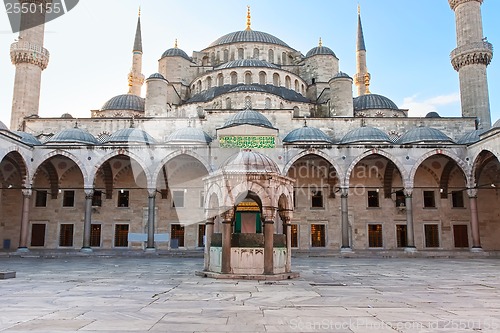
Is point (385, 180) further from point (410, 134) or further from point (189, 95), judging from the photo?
point (189, 95)

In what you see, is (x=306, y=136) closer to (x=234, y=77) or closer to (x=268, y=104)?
(x=268, y=104)

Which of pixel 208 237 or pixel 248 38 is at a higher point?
pixel 248 38

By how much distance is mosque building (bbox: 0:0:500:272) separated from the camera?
63.8 ft

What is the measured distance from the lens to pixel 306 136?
20625 mm

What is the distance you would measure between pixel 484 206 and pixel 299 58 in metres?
15.3

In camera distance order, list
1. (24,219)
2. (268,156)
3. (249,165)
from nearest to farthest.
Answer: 1. (249,165)
2. (268,156)
3. (24,219)

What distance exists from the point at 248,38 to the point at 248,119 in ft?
37.1

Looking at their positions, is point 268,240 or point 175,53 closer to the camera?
point 268,240

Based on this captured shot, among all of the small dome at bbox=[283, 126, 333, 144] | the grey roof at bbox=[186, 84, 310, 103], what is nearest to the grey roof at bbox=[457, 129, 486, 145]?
the small dome at bbox=[283, 126, 333, 144]

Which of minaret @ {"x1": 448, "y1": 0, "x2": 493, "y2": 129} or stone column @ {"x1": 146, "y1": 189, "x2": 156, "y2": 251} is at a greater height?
minaret @ {"x1": 448, "y1": 0, "x2": 493, "y2": 129}

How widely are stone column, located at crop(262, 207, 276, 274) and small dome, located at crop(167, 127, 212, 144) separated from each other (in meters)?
11.9

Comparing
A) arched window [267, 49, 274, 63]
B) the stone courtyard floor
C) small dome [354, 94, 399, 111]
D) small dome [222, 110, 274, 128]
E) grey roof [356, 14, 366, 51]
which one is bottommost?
the stone courtyard floor

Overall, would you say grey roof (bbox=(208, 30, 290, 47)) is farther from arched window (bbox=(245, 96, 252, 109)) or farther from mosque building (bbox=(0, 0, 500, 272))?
arched window (bbox=(245, 96, 252, 109))

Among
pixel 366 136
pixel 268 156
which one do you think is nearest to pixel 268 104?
pixel 366 136
